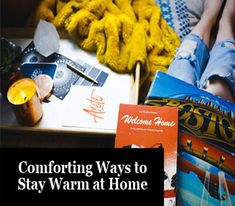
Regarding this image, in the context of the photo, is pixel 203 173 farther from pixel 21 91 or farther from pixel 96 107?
pixel 21 91

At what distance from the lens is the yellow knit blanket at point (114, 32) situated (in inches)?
39.4

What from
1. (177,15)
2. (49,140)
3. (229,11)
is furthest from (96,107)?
(229,11)

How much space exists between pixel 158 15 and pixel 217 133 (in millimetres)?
509

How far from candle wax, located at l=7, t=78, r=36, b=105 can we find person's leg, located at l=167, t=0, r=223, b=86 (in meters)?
0.42

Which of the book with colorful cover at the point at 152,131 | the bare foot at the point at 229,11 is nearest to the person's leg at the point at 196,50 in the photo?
the bare foot at the point at 229,11

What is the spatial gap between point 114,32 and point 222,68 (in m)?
0.35

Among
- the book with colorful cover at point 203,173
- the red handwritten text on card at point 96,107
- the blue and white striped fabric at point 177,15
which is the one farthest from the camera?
the blue and white striped fabric at point 177,15

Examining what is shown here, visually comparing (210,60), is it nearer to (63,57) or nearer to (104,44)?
(104,44)

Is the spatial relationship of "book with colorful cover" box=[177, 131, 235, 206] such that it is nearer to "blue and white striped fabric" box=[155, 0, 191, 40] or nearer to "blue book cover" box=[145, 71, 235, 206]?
"blue book cover" box=[145, 71, 235, 206]

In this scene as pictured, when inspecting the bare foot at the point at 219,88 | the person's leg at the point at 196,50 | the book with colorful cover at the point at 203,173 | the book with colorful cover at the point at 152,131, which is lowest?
the book with colorful cover at the point at 203,173

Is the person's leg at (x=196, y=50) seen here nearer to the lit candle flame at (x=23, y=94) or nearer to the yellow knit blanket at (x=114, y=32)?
the yellow knit blanket at (x=114, y=32)

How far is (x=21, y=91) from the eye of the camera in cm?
86

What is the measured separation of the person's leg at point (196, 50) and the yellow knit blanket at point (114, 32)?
5 centimetres

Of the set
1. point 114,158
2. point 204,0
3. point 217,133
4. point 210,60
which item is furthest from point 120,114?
point 204,0
